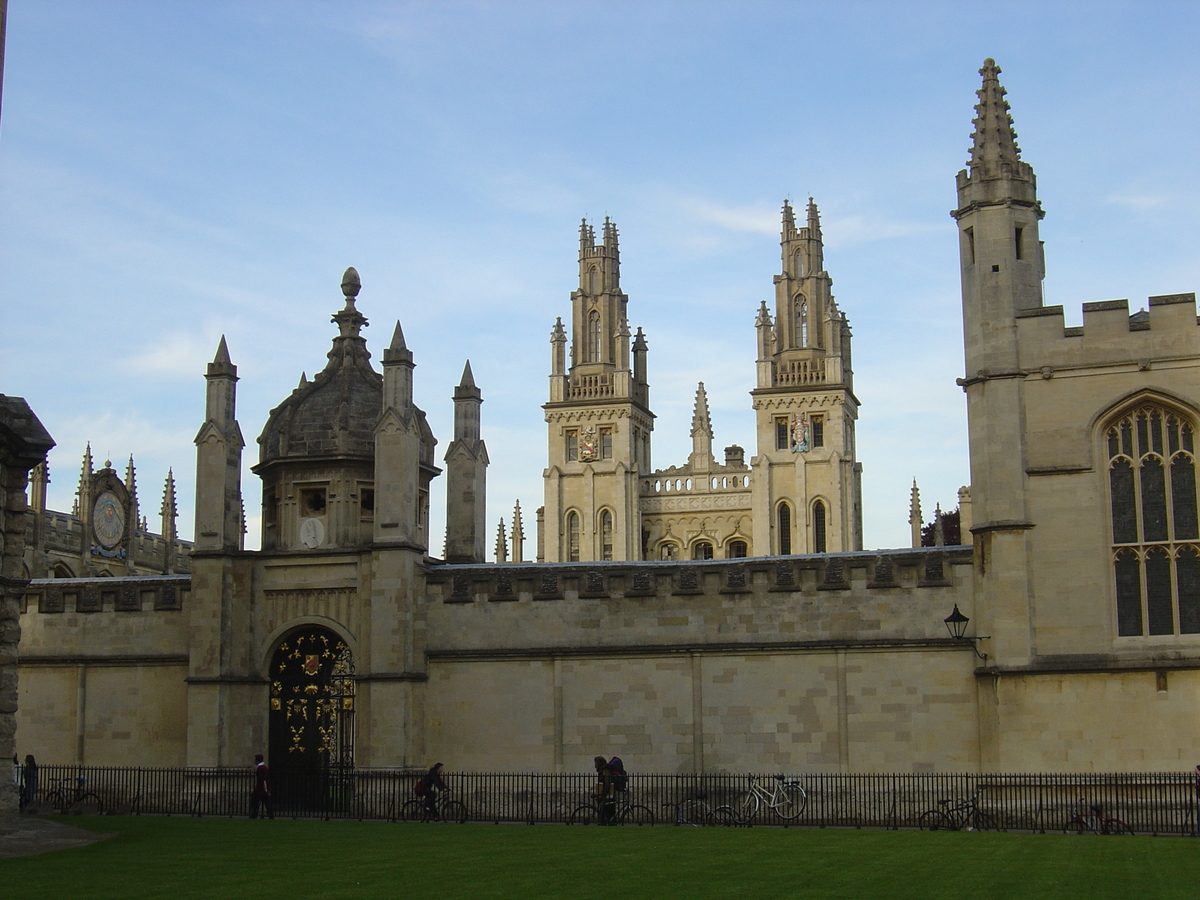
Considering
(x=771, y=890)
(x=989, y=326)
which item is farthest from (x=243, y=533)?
(x=771, y=890)

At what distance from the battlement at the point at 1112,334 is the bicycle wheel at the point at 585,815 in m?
10.7

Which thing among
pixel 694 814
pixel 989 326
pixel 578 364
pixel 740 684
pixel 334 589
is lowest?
pixel 694 814

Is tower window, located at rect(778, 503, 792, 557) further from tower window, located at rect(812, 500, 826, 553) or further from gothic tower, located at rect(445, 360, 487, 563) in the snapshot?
gothic tower, located at rect(445, 360, 487, 563)

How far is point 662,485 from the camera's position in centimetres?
9762

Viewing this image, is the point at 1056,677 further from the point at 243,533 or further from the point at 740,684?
the point at 243,533

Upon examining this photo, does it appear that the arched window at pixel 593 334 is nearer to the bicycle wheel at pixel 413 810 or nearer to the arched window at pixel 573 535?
the arched window at pixel 573 535

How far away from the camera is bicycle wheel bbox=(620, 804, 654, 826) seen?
25203mm

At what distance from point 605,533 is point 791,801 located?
70158mm

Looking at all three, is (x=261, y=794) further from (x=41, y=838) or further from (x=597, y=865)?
(x=597, y=865)

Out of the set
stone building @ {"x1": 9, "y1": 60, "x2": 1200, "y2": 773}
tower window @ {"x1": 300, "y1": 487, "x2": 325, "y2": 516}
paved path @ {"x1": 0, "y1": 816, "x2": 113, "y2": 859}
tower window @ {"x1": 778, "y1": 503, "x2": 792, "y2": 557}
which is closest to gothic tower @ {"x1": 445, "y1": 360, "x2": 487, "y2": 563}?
stone building @ {"x1": 9, "y1": 60, "x2": 1200, "y2": 773}

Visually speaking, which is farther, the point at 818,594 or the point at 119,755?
the point at 119,755

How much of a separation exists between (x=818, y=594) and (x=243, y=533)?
37.3 ft

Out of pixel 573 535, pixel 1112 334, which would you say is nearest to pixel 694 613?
pixel 1112 334

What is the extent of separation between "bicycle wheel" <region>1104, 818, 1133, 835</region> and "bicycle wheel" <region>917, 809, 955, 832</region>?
2308 millimetres
